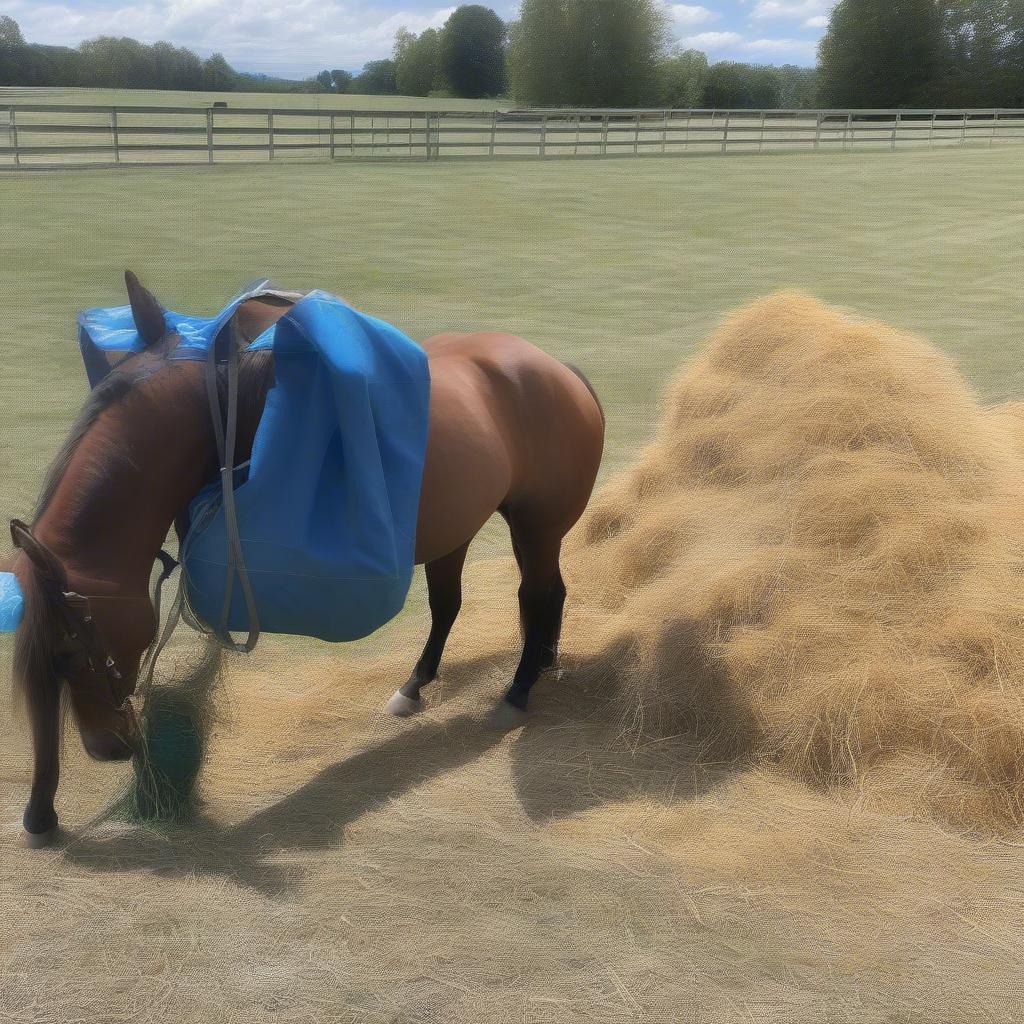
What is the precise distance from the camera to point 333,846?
2914 mm

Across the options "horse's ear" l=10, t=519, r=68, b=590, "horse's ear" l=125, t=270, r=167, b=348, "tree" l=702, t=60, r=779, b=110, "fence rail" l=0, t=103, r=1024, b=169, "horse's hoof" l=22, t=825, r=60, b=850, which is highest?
"tree" l=702, t=60, r=779, b=110

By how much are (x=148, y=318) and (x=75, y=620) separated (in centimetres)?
75

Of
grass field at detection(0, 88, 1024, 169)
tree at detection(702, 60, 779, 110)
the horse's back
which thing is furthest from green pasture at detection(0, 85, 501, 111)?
the horse's back

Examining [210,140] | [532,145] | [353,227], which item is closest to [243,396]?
[353,227]

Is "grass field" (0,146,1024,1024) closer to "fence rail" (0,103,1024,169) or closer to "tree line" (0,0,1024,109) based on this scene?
"fence rail" (0,103,1024,169)

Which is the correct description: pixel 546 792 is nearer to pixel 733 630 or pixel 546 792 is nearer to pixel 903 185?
pixel 733 630

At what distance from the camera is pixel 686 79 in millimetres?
50812

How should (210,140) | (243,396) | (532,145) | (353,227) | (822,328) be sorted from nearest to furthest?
(243,396) < (822,328) < (353,227) < (210,140) < (532,145)

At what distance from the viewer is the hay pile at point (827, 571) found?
3277 millimetres

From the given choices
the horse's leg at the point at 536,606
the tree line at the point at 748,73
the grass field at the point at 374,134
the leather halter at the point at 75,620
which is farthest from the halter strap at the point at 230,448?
the tree line at the point at 748,73

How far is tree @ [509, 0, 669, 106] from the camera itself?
4628 cm

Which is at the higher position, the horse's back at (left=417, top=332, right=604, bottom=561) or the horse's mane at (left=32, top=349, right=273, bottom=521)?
the horse's mane at (left=32, top=349, right=273, bottom=521)

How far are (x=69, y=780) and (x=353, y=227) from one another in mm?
13720

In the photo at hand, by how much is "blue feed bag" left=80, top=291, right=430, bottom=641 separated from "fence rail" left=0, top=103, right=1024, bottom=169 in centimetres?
1850
